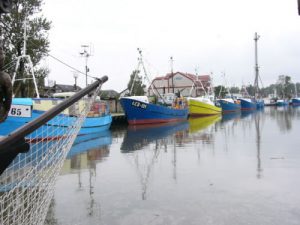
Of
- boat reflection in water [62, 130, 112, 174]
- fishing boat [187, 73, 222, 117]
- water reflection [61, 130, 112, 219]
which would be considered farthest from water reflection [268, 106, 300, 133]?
water reflection [61, 130, 112, 219]

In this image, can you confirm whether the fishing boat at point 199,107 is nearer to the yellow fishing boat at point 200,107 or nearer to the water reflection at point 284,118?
the yellow fishing boat at point 200,107

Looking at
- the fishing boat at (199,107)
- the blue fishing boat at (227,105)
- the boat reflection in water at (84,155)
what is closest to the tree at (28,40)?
the boat reflection in water at (84,155)

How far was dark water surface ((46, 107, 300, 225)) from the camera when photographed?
18.2ft

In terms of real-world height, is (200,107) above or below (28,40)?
below

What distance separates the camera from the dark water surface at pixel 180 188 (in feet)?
18.2

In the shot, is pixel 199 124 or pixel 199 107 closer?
pixel 199 124

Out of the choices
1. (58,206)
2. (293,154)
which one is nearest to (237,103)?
(293,154)

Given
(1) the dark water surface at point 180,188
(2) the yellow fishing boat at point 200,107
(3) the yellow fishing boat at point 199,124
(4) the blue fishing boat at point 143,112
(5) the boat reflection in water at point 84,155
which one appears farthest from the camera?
(2) the yellow fishing boat at point 200,107

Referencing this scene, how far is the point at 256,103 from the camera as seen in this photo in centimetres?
6538

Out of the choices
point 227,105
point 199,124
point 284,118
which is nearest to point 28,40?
point 199,124

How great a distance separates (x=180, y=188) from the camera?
7371 mm

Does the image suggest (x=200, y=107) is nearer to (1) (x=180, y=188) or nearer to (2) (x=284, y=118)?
(2) (x=284, y=118)

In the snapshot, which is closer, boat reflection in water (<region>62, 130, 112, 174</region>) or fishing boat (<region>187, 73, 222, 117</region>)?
boat reflection in water (<region>62, 130, 112, 174</region>)

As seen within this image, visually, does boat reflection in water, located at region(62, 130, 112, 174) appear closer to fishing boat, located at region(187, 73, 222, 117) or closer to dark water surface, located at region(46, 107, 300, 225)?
dark water surface, located at region(46, 107, 300, 225)
